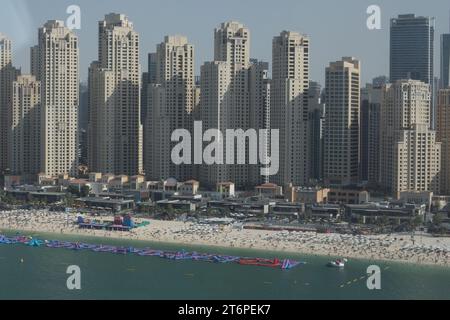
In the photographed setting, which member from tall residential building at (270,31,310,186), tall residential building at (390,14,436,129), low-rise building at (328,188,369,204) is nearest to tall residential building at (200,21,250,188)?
tall residential building at (270,31,310,186)

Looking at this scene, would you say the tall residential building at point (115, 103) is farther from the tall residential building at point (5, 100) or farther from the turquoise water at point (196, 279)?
the turquoise water at point (196, 279)

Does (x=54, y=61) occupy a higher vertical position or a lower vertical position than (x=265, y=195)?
higher

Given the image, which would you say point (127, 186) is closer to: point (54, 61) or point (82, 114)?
point (54, 61)

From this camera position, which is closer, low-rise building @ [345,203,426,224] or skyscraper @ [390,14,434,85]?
low-rise building @ [345,203,426,224]

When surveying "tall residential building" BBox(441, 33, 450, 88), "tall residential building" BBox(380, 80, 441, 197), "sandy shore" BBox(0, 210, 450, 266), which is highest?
"tall residential building" BBox(441, 33, 450, 88)

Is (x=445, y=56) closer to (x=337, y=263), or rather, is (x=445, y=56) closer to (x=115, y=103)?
(x=115, y=103)

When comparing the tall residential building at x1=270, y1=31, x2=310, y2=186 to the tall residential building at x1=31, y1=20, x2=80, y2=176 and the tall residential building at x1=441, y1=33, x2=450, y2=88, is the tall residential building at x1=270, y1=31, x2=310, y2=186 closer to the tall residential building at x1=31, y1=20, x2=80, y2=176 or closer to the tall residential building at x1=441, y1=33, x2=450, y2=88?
the tall residential building at x1=31, y1=20, x2=80, y2=176
